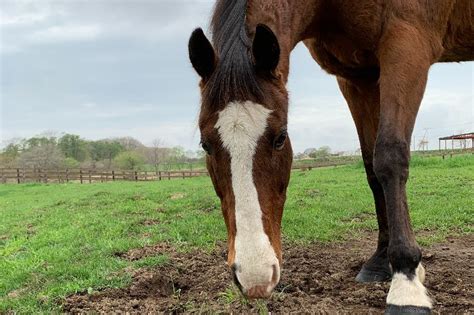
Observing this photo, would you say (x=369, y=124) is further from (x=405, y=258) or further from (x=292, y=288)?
(x=405, y=258)

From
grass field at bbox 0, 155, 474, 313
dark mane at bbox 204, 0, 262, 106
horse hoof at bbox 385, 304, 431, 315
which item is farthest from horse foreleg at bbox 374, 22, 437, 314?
grass field at bbox 0, 155, 474, 313

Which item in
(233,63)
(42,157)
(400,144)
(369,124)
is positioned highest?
(42,157)

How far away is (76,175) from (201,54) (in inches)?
1589

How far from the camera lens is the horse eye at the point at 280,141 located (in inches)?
101

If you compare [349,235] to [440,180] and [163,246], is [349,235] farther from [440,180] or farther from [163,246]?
[440,180]

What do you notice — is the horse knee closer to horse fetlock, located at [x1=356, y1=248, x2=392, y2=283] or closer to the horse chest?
the horse chest

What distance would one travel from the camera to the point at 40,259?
586 centimetres

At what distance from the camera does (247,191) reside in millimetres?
2422

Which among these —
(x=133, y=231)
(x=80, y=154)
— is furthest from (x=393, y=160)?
(x=80, y=154)

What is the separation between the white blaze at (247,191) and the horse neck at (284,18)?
59cm

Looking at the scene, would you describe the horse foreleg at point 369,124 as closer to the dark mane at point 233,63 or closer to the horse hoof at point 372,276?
the horse hoof at point 372,276

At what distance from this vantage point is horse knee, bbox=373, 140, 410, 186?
306cm

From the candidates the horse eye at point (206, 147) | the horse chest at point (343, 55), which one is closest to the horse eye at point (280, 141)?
the horse eye at point (206, 147)

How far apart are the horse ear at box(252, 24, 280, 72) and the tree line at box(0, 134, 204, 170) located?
139 feet
